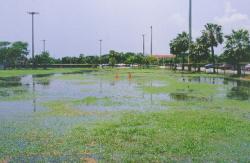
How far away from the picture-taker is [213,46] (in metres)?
78.9

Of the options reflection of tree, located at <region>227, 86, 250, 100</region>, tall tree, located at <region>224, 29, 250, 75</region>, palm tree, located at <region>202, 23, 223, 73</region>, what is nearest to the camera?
reflection of tree, located at <region>227, 86, 250, 100</region>

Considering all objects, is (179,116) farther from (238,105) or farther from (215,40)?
(215,40)

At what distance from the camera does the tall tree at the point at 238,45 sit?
60094mm

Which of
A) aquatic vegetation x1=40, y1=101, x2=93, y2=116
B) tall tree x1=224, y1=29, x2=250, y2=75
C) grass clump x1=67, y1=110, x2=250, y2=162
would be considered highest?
tall tree x1=224, y1=29, x2=250, y2=75

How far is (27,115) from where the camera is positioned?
18.8m

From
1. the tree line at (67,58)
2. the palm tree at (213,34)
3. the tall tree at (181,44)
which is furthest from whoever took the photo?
the tree line at (67,58)

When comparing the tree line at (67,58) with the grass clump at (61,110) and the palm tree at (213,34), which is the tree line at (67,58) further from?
the grass clump at (61,110)

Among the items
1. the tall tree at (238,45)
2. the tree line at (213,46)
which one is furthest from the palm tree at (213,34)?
the tall tree at (238,45)

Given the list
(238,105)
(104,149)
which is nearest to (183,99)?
(238,105)

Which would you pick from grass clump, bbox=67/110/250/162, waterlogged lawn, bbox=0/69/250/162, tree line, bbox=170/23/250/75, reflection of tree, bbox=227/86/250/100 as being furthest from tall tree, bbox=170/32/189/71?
grass clump, bbox=67/110/250/162

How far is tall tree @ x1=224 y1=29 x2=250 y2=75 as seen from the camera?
6009 cm

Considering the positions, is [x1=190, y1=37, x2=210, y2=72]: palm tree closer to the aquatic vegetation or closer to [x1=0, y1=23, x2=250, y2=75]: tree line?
[x1=0, y1=23, x2=250, y2=75]: tree line

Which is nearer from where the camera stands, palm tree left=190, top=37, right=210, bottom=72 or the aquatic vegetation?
the aquatic vegetation

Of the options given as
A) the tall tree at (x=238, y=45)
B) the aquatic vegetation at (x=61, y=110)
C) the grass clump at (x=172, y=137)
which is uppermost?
the tall tree at (x=238, y=45)
